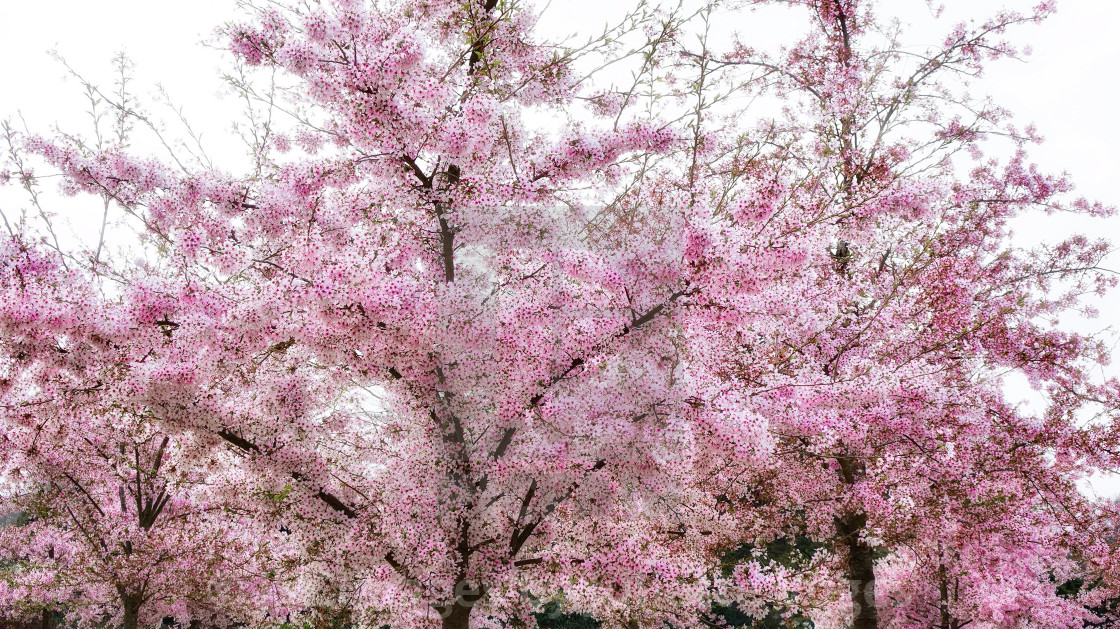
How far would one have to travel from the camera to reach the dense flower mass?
20.1 feet

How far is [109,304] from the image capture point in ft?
21.1

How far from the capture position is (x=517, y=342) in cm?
617

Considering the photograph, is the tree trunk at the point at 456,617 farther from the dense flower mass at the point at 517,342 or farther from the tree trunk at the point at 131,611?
the tree trunk at the point at 131,611

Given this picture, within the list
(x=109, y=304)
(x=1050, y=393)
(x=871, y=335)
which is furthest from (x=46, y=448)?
(x=1050, y=393)

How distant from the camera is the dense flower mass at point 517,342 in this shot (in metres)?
6.14

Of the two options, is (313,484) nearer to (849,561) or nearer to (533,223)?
(533,223)

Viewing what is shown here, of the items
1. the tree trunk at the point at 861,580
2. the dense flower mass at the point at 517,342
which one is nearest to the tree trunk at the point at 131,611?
the dense flower mass at the point at 517,342

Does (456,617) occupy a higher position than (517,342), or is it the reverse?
(517,342)

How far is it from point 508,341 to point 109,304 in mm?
3556

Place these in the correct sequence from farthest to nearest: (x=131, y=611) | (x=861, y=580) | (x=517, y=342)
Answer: (x=131, y=611) → (x=861, y=580) → (x=517, y=342)

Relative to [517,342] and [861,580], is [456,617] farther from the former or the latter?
[861,580]

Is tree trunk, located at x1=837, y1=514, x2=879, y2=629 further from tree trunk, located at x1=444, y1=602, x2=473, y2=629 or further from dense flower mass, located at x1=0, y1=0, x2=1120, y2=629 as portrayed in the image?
tree trunk, located at x1=444, y1=602, x2=473, y2=629

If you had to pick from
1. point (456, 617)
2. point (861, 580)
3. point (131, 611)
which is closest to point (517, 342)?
point (456, 617)

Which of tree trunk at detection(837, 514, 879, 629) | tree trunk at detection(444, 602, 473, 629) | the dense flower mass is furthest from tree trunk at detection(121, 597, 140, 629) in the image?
tree trunk at detection(837, 514, 879, 629)
